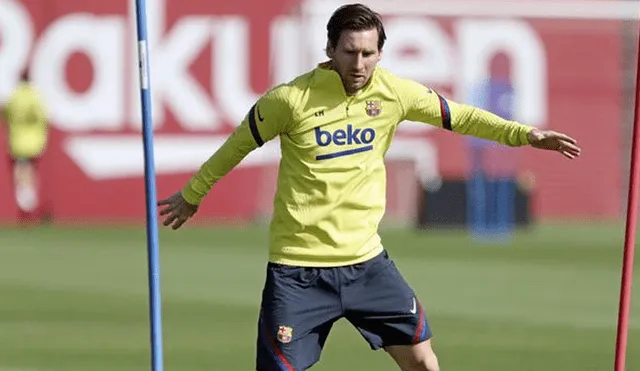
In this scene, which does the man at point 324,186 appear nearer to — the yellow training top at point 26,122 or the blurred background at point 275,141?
the blurred background at point 275,141

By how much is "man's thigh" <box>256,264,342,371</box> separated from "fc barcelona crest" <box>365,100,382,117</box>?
0.78 metres

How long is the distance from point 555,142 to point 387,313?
1166 mm

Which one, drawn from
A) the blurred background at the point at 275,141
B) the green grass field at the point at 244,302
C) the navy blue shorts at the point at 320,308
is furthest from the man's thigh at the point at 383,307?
the blurred background at the point at 275,141

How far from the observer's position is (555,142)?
8.22m

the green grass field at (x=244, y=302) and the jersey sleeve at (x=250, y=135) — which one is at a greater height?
the jersey sleeve at (x=250, y=135)

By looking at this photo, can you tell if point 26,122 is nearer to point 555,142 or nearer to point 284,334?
Result: point 284,334

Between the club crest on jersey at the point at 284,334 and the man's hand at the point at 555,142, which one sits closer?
the man's hand at the point at 555,142

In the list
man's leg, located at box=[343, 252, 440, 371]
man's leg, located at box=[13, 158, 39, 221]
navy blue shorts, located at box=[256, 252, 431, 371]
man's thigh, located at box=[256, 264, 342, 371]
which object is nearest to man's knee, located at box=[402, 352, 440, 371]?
man's leg, located at box=[343, 252, 440, 371]

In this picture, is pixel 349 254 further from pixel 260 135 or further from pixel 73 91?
pixel 73 91

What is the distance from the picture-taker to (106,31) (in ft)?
104

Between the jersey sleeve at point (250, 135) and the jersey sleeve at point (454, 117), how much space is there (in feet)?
1.92

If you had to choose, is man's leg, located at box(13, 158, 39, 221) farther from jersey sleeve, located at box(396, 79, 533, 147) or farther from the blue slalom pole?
the blue slalom pole

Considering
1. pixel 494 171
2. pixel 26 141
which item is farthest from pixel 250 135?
pixel 494 171

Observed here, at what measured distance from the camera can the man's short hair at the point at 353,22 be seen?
805 centimetres
